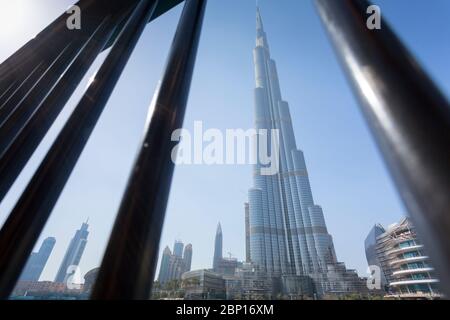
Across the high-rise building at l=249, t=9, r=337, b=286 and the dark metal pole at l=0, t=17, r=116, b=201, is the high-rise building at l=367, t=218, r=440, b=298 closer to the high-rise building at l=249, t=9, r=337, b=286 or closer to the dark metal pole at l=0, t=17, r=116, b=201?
the high-rise building at l=249, t=9, r=337, b=286

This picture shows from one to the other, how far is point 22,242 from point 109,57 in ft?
4.81

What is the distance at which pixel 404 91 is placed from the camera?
460 millimetres

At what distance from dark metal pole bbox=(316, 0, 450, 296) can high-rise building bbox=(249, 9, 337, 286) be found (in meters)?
34.8

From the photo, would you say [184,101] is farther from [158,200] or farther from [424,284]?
[424,284]

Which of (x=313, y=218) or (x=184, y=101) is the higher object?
(x=313, y=218)

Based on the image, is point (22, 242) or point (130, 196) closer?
point (130, 196)

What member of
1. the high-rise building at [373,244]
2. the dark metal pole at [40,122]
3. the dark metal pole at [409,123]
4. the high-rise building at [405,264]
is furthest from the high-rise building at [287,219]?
the dark metal pole at [409,123]

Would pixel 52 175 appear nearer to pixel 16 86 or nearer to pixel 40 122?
pixel 40 122

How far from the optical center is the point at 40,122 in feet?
5.21

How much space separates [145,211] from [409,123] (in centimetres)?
73

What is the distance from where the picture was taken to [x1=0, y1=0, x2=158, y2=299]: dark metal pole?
949mm

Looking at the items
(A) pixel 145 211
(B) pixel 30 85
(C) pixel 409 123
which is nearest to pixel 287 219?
(B) pixel 30 85

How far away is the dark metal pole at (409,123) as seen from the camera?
1.11 feet
